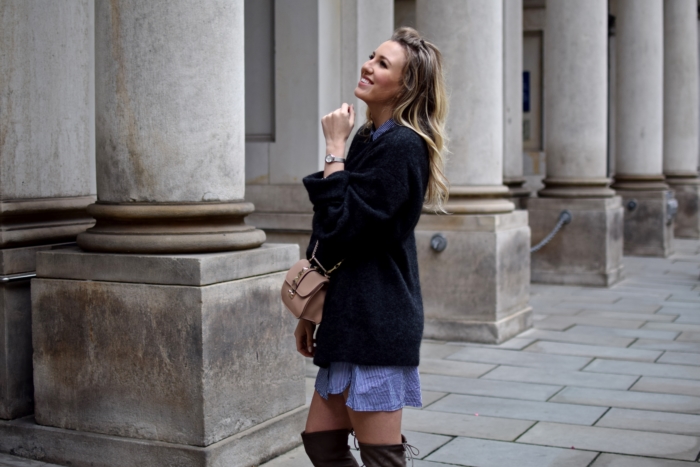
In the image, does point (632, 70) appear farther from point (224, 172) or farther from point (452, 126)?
point (224, 172)

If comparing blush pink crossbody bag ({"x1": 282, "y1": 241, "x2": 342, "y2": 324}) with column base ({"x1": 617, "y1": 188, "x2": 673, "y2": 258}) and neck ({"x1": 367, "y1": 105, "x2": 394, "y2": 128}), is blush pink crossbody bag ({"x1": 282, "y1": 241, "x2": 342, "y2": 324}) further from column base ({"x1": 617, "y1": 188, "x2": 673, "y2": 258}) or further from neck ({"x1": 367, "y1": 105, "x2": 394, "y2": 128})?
column base ({"x1": 617, "y1": 188, "x2": 673, "y2": 258})

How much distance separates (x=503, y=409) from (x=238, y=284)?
199 cm

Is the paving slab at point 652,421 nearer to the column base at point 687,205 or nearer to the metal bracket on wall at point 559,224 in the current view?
the metal bracket on wall at point 559,224

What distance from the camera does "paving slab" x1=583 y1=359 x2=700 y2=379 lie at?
6.20 meters

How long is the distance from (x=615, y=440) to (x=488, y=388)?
1.22 m

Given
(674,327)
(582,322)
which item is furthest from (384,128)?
(674,327)

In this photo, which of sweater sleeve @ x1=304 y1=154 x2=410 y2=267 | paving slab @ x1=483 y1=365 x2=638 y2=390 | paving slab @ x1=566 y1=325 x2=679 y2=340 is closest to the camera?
sweater sleeve @ x1=304 y1=154 x2=410 y2=267

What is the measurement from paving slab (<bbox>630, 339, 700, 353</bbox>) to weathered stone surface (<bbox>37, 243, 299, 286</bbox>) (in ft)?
12.7

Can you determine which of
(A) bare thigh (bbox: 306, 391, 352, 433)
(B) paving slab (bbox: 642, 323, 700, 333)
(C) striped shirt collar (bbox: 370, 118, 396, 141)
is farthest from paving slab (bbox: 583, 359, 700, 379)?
(C) striped shirt collar (bbox: 370, 118, 396, 141)

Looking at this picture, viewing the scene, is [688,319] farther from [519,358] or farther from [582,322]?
[519,358]

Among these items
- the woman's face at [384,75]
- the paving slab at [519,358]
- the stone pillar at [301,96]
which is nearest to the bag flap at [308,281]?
the woman's face at [384,75]

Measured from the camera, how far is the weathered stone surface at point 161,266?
3820 millimetres

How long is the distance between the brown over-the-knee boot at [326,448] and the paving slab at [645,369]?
3.80 meters

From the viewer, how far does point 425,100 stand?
2781 millimetres
